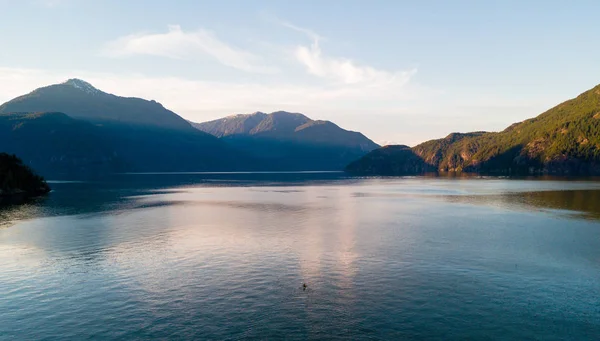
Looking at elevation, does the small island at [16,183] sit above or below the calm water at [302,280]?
above

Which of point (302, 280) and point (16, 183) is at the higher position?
point (16, 183)

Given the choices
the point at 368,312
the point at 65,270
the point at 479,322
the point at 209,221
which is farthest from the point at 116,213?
the point at 479,322

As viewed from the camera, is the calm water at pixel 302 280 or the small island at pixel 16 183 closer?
the calm water at pixel 302 280

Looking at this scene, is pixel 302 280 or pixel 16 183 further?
pixel 16 183

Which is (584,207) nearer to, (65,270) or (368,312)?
(368,312)

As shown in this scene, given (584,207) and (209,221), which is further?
(584,207)
